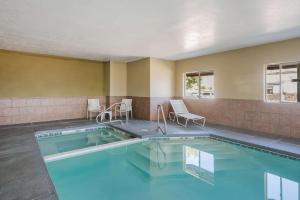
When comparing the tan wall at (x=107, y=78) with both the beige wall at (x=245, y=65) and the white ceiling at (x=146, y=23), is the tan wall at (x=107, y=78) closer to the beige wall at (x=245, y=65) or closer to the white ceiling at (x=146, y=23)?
the white ceiling at (x=146, y=23)

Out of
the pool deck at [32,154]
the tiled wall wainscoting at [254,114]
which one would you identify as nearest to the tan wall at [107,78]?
the pool deck at [32,154]

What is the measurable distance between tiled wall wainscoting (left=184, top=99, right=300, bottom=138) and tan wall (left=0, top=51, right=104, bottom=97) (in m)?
4.71

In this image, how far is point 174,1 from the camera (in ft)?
9.82

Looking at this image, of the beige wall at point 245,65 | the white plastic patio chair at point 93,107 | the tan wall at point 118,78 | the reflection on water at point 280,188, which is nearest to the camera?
the reflection on water at point 280,188

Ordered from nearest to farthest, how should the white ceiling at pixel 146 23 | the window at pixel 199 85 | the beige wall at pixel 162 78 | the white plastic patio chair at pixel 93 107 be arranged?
the white ceiling at pixel 146 23
the window at pixel 199 85
the beige wall at pixel 162 78
the white plastic patio chair at pixel 93 107

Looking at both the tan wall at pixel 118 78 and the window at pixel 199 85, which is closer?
the window at pixel 199 85

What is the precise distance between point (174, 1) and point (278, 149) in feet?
11.7

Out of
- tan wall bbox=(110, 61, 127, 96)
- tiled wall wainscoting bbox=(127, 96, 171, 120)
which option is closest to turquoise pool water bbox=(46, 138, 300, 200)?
tiled wall wainscoting bbox=(127, 96, 171, 120)

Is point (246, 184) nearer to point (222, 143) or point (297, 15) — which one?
point (222, 143)

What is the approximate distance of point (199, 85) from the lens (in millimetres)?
7543

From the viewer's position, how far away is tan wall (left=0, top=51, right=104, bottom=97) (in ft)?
22.3

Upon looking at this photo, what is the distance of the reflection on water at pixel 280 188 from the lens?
8.95ft

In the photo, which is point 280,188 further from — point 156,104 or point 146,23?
point 156,104

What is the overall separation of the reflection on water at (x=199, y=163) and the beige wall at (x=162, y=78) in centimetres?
337
